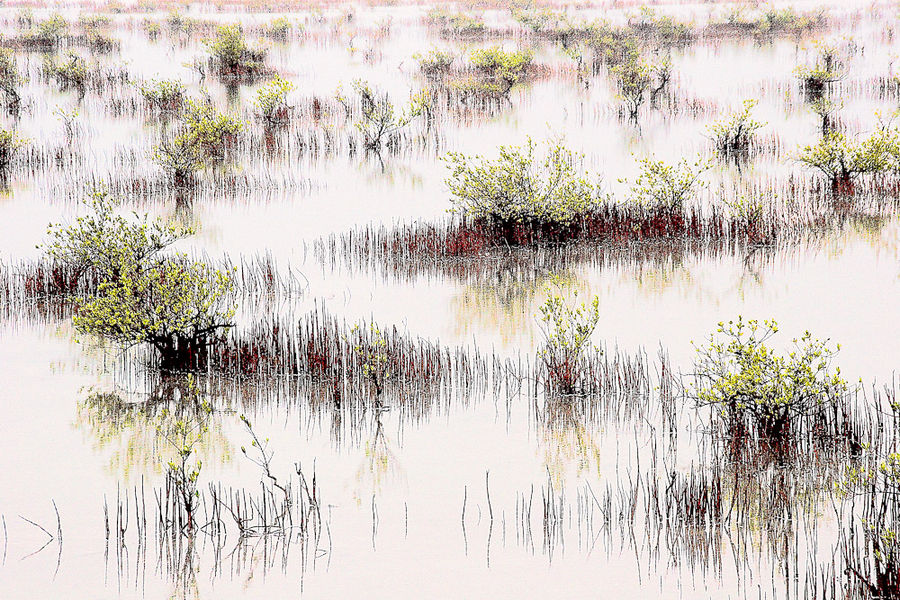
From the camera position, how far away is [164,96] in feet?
67.8

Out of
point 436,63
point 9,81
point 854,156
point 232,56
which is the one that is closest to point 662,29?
point 436,63

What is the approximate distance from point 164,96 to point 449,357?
15830 millimetres

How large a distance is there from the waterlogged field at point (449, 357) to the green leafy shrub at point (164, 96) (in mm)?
1382

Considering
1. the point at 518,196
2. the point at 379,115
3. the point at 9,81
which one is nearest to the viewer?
the point at 518,196

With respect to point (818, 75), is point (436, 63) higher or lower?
higher

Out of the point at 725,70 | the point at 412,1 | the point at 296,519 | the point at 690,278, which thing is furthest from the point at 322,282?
the point at 412,1

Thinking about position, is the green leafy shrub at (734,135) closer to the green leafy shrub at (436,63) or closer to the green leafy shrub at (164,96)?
the green leafy shrub at (436,63)

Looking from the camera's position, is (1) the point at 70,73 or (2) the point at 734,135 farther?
(1) the point at 70,73

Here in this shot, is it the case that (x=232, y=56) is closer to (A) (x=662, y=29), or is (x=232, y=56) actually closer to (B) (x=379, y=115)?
(B) (x=379, y=115)

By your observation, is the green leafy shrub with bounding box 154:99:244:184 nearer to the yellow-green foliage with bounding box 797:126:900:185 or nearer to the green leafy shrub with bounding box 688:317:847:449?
the yellow-green foliage with bounding box 797:126:900:185

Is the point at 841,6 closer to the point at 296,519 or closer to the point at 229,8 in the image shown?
the point at 229,8

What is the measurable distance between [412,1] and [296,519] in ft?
127

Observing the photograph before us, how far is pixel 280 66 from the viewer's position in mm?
25844

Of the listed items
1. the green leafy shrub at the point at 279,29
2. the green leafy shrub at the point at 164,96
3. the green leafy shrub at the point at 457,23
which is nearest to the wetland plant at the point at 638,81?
the green leafy shrub at the point at 164,96
